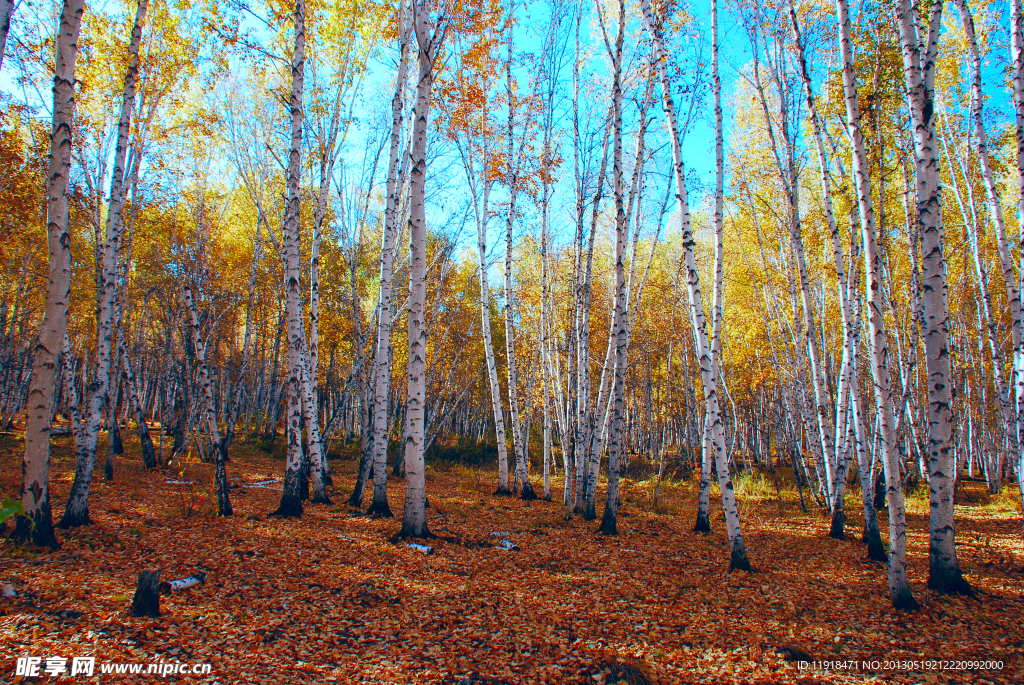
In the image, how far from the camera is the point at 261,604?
3922 millimetres

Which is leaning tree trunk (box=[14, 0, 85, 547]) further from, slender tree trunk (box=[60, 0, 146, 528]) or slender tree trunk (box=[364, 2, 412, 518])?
slender tree trunk (box=[364, 2, 412, 518])

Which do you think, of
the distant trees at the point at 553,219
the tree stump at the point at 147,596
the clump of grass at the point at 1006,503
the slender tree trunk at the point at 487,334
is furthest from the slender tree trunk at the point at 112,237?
the clump of grass at the point at 1006,503

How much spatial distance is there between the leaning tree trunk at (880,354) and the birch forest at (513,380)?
30 mm

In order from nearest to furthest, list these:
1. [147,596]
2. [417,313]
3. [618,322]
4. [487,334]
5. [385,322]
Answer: [147,596] < [417,313] < [618,322] < [385,322] < [487,334]

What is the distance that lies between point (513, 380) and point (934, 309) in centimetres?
803

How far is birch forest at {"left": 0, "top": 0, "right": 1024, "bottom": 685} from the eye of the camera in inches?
141

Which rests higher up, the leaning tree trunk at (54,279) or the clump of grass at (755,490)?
the leaning tree trunk at (54,279)

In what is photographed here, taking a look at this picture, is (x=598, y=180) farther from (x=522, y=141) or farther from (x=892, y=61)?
(x=892, y=61)

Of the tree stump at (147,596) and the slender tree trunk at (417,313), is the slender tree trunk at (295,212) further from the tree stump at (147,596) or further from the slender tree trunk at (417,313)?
the tree stump at (147,596)

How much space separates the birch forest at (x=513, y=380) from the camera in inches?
141

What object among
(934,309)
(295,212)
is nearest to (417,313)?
(295,212)

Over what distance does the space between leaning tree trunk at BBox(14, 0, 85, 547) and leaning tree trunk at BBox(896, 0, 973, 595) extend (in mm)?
7819

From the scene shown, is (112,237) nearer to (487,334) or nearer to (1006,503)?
(487,334)

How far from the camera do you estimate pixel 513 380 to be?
11289 millimetres
